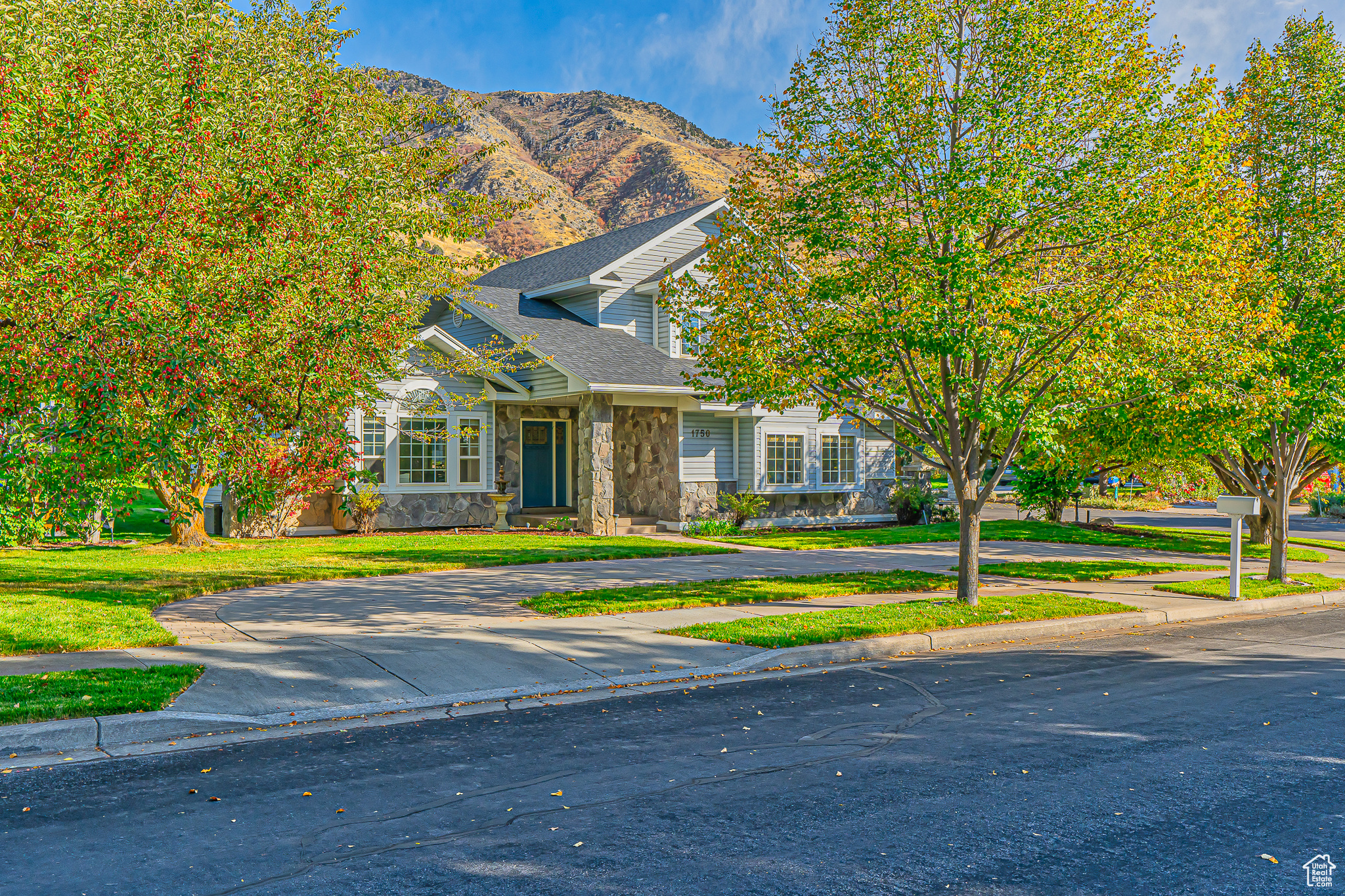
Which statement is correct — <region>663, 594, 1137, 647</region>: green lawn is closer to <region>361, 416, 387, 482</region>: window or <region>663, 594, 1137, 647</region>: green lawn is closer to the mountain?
<region>361, 416, 387, 482</region>: window

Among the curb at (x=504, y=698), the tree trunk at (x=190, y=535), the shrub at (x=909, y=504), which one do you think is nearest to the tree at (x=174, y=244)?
the curb at (x=504, y=698)

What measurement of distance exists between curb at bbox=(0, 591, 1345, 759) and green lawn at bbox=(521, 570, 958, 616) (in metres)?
2.66

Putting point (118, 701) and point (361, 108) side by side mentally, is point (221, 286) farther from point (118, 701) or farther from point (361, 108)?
point (361, 108)

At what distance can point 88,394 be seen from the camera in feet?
24.4

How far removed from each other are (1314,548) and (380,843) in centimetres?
2561

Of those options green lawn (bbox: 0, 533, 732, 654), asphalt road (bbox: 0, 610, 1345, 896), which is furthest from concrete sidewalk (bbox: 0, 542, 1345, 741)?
asphalt road (bbox: 0, 610, 1345, 896)

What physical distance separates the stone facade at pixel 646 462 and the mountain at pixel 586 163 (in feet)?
291

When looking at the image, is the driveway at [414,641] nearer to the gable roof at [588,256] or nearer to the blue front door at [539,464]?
the blue front door at [539,464]

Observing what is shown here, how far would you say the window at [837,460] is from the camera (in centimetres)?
2675

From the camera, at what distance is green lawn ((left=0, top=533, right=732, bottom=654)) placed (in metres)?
9.56

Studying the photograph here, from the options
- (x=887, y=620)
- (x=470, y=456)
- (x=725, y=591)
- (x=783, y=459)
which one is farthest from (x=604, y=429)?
(x=887, y=620)

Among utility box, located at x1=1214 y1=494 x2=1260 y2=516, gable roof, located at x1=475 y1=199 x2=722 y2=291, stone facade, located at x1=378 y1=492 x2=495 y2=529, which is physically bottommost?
stone facade, located at x1=378 y1=492 x2=495 y2=529

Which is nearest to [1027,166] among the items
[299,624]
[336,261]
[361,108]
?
[336,261]

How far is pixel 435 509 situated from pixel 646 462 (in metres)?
5.50
